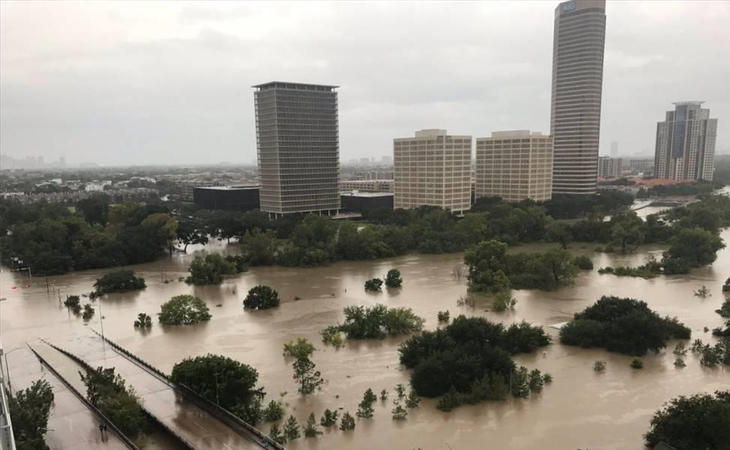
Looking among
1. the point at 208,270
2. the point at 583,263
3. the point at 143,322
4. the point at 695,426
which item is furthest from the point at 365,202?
the point at 695,426

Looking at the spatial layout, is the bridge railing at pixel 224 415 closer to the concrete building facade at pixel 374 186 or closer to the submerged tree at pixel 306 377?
the submerged tree at pixel 306 377

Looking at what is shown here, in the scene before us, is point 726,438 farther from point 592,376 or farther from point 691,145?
point 691,145

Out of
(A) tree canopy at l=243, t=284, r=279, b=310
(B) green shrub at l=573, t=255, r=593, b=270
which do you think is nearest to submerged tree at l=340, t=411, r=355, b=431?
(A) tree canopy at l=243, t=284, r=279, b=310

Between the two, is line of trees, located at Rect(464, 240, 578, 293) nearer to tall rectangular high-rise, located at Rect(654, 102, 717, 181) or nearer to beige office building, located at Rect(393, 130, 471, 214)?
beige office building, located at Rect(393, 130, 471, 214)

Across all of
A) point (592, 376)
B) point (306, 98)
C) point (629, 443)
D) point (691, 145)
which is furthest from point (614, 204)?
point (629, 443)

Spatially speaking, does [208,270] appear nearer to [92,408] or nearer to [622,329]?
[92,408]
